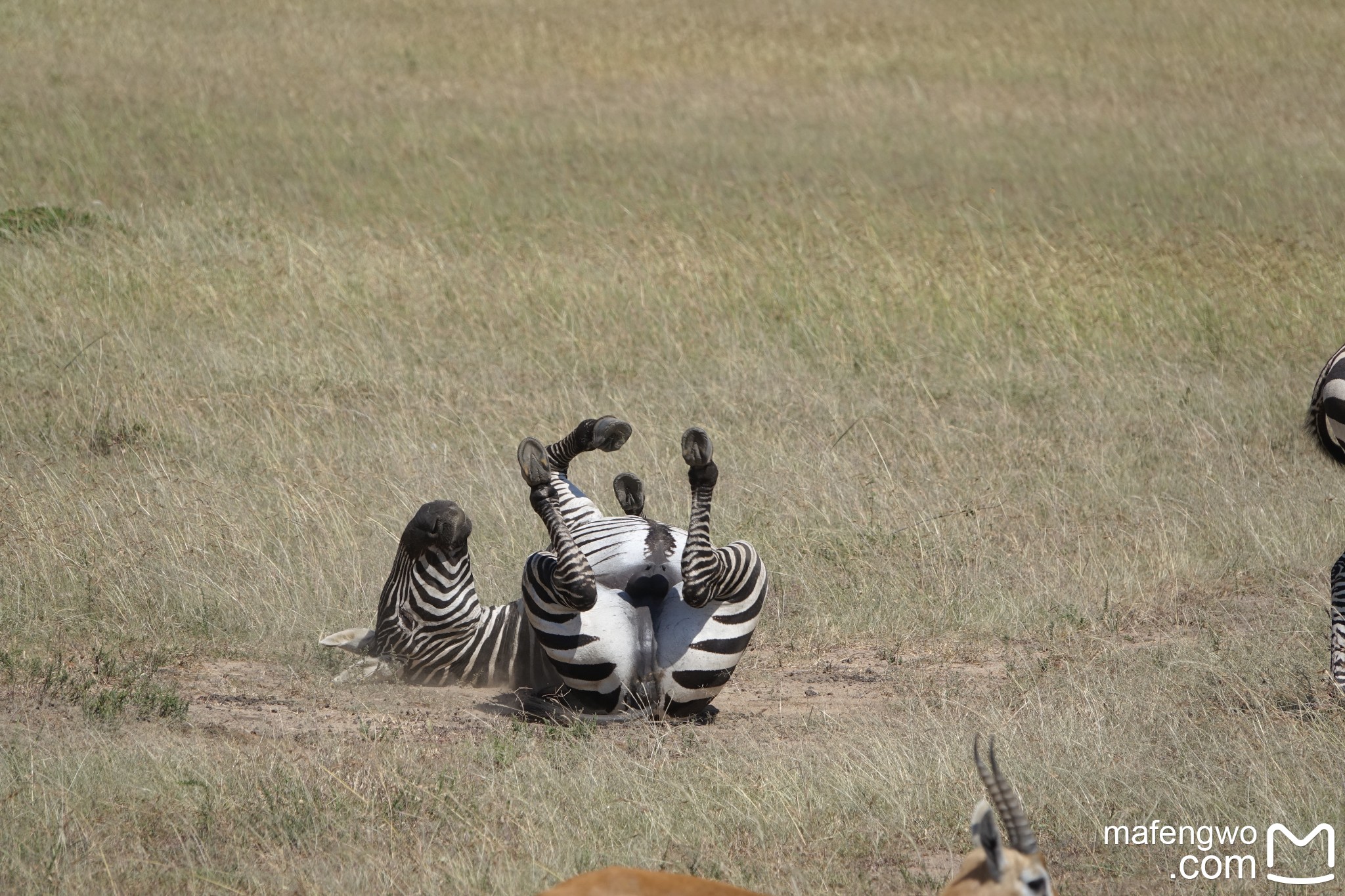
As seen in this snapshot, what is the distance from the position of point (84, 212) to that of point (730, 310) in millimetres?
6032

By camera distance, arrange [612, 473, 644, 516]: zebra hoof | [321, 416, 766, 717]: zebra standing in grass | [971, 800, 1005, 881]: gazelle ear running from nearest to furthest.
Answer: [971, 800, 1005, 881]: gazelle ear
[321, 416, 766, 717]: zebra standing in grass
[612, 473, 644, 516]: zebra hoof

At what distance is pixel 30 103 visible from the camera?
16.2 metres

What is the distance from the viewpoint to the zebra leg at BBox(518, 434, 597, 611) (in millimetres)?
4988

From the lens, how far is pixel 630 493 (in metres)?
5.96

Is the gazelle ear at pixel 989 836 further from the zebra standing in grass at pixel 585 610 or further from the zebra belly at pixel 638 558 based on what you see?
the zebra belly at pixel 638 558

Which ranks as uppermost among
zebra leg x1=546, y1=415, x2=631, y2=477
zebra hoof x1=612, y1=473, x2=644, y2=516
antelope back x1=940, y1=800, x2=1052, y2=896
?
zebra leg x1=546, y1=415, x2=631, y2=477

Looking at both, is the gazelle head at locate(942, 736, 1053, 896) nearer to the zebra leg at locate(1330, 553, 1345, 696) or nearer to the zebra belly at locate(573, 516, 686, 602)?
the zebra belly at locate(573, 516, 686, 602)

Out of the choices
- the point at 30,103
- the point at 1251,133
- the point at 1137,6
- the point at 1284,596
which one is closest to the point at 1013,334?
the point at 1284,596

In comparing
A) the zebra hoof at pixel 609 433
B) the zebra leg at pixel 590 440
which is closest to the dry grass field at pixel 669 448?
the zebra leg at pixel 590 440

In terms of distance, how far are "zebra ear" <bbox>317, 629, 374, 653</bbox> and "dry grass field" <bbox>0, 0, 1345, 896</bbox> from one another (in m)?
0.19

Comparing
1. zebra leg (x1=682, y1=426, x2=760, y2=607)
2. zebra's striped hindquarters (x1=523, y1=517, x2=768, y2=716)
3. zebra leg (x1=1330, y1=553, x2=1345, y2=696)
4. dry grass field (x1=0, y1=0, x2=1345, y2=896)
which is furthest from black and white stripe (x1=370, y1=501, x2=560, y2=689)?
zebra leg (x1=1330, y1=553, x2=1345, y2=696)

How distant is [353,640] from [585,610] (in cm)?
111

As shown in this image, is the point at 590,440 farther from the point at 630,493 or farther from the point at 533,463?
the point at 533,463

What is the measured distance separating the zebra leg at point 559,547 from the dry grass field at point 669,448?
0.52 metres
